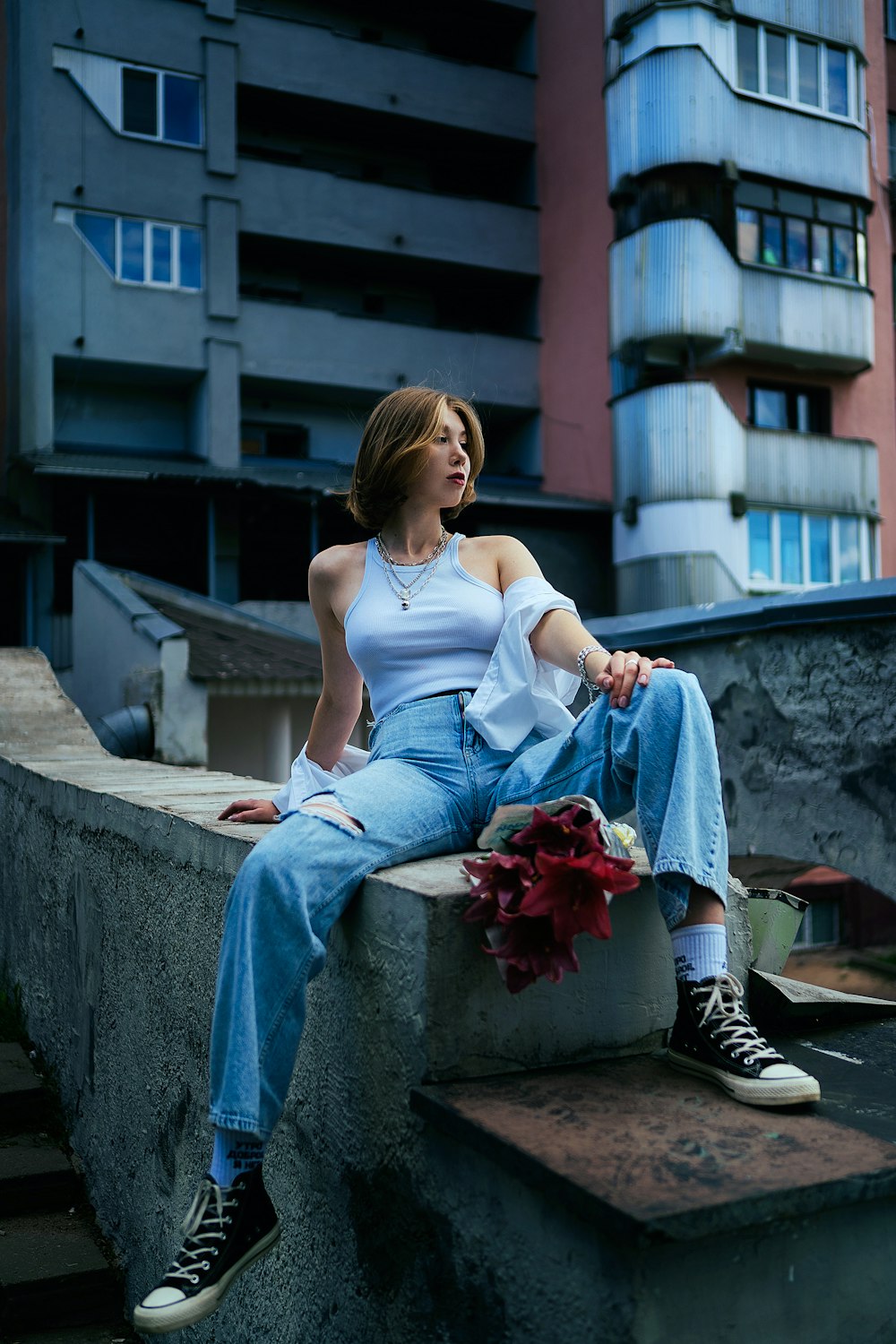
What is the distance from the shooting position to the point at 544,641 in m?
2.38

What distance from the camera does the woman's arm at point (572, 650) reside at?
2018 millimetres

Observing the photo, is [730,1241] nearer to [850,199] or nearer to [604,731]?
[604,731]

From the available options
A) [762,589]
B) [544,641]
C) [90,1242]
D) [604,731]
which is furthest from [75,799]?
[762,589]

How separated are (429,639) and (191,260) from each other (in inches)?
743

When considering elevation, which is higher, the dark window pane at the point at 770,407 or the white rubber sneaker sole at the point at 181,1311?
the dark window pane at the point at 770,407

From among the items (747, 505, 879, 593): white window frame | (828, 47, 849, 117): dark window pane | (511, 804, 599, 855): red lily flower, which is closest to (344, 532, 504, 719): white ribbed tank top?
(511, 804, 599, 855): red lily flower

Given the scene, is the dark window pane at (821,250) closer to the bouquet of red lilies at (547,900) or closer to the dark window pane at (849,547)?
the dark window pane at (849,547)

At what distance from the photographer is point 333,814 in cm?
205

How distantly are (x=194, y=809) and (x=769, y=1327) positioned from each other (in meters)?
1.88

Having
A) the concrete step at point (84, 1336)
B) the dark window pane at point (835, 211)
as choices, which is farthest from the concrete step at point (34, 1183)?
the dark window pane at point (835, 211)

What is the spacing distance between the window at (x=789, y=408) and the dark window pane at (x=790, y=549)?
160 cm

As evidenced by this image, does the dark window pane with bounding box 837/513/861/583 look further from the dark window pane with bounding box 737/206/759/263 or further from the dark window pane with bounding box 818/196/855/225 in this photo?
the dark window pane with bounding box 818/196/855/225

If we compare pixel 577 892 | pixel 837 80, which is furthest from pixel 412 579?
pixel 837 80

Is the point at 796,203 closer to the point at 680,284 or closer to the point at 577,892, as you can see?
the point at 680,284
